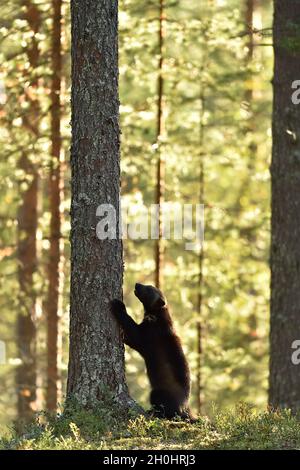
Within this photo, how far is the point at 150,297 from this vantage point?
498 inches

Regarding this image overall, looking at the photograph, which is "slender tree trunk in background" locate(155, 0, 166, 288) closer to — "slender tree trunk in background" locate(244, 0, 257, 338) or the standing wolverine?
"slender tree trunk in background" locate(244, 0, 257, 338)

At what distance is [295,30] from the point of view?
14375 mm

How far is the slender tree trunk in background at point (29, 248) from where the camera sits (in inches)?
775

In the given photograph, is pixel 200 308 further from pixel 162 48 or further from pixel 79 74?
pixel 79 74

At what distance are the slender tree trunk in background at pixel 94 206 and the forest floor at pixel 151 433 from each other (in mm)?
448

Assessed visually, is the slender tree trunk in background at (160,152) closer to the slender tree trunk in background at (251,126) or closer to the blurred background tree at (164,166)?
the blurred background tree at (164,166)

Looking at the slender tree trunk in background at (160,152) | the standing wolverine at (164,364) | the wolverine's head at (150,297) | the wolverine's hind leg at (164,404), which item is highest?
the slender tree trunk in background at (160,152)

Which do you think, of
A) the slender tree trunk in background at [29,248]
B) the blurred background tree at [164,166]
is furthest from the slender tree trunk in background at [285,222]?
the slender tree trunk in background at [29,248]

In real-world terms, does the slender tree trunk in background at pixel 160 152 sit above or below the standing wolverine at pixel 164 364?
above

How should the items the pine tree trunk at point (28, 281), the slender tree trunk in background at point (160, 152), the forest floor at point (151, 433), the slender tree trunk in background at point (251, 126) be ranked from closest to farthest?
the forest floor at point (151, 433), the slender tree trunk in background at point (160, 152), the pine tree trunk at point (28, 281), the slender tree trunk in background at point (251, 126)

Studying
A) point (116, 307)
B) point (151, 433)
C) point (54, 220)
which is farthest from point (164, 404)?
point (54, 220)

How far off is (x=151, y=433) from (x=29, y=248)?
11362 mm
